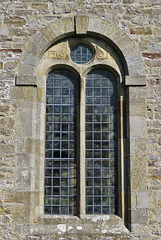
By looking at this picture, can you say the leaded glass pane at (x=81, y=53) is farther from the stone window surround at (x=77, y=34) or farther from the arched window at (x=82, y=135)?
the stone window surround at (x=77, y=34)

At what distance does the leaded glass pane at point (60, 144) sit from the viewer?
23.2 ft

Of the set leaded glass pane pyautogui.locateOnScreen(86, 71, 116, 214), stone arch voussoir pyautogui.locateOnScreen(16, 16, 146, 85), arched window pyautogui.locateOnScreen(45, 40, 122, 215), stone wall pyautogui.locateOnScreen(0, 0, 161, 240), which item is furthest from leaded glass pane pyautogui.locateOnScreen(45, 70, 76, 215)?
stone arch voussoir pyautogui.locateOnScreen(16, 16, 146, 85)

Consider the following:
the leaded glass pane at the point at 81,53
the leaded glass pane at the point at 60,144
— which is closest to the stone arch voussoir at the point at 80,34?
the leaded glass pane at the point at 81,53

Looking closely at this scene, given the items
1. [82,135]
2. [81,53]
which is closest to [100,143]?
[82,135]

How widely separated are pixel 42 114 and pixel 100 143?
4.34ft

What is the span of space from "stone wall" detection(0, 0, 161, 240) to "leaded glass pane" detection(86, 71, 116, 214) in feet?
1.20

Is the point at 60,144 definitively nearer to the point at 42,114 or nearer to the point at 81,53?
the point at 42,114

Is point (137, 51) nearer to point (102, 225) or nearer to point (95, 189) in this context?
point (95, 189)

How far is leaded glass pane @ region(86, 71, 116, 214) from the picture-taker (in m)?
7.07

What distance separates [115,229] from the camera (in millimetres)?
6750

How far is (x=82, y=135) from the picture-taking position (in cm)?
724

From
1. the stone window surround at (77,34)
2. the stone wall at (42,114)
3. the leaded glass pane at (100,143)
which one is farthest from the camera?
the stone window surround at (77,34)

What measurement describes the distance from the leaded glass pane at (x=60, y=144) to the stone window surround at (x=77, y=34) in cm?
34

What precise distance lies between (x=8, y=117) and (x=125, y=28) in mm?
3042
